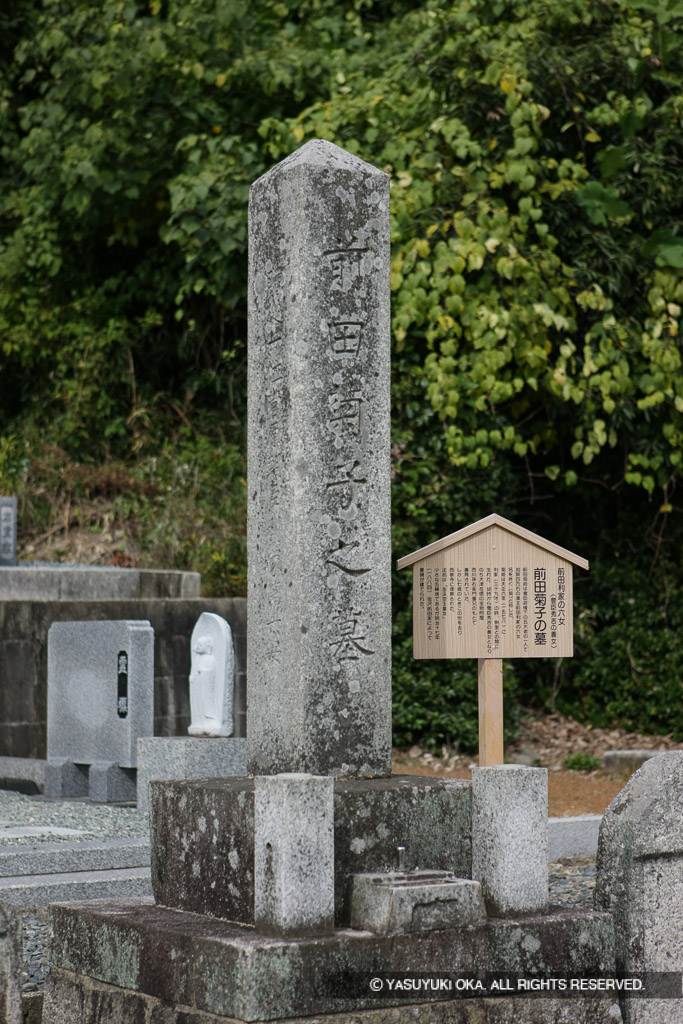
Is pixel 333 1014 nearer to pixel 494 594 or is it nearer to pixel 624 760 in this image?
pixel 494 594

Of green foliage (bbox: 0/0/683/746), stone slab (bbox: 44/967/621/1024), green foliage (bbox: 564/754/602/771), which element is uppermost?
green foliage (bbox: 0/0/683/746)

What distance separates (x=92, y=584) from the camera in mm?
9945

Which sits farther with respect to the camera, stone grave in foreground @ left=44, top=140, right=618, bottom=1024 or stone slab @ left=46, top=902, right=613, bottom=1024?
stone grave in foreground @ left=44, top=140, right=618, bottom=1024

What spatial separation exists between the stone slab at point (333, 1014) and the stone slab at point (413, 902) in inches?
9.0

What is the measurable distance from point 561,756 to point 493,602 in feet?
22.2

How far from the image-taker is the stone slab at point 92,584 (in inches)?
390

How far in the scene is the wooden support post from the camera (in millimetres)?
4418

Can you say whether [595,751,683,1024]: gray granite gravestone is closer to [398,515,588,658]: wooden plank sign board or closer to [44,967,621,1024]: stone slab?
[44,967,621,1024]: stone slab

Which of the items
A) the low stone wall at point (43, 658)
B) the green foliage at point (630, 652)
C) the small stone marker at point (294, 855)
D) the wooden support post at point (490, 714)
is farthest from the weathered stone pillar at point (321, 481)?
the green foliage at point (630, 652)

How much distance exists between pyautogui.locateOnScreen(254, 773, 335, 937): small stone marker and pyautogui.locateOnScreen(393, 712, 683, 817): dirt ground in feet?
17.0

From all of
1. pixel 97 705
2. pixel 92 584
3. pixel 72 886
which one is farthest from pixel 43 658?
pixel 72 886

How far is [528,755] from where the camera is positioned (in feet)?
34.6

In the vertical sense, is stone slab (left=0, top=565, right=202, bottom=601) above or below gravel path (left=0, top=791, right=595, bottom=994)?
above

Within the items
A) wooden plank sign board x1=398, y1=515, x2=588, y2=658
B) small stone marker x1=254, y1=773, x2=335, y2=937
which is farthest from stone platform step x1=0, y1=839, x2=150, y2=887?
small stone marker x1=254, y1=773, x2=335, y2=937
